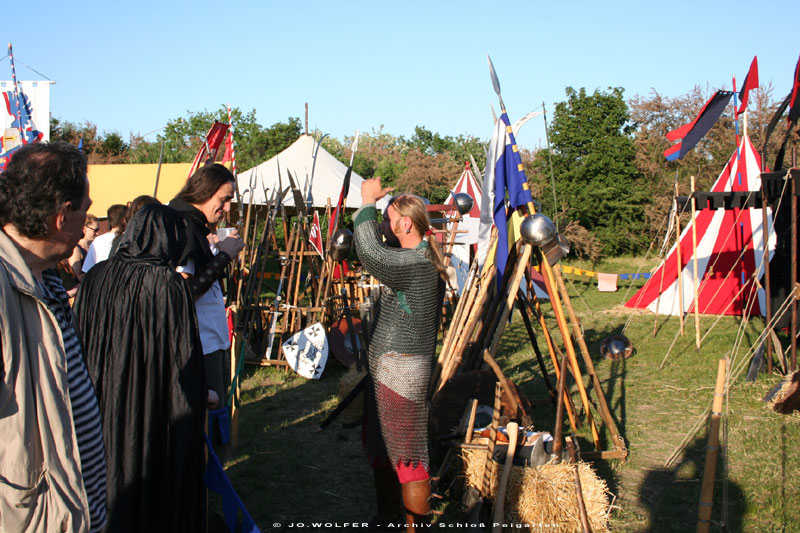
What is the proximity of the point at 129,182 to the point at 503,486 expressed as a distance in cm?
1051

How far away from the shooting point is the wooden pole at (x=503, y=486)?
287cm

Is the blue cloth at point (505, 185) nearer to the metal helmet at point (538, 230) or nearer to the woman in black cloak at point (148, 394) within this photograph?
the metal helmet at point (538, 230)

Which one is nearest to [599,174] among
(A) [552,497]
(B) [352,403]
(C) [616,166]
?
(C) [616,166]

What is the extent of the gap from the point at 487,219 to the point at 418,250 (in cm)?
148

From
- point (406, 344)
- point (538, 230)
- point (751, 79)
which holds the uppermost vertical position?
point (751, 79)

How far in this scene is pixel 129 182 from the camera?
1163 centimetres

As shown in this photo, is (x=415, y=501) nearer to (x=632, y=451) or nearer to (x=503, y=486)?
(x=503, y=486)

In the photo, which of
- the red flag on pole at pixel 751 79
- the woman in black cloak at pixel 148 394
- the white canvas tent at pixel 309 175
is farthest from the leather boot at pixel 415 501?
the white canvas tent at pixel 309 175

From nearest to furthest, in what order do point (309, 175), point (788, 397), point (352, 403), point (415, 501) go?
point (415, 501)
point (788, 397)
point (352, 403)
point (309, 175)

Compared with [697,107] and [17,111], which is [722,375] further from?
[697,107]

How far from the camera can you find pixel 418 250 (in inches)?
106

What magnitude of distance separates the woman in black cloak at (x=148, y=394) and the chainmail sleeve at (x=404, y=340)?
2.52ft

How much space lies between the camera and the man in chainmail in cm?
267

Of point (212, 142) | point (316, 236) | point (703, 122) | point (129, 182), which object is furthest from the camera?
point (129, 182)
